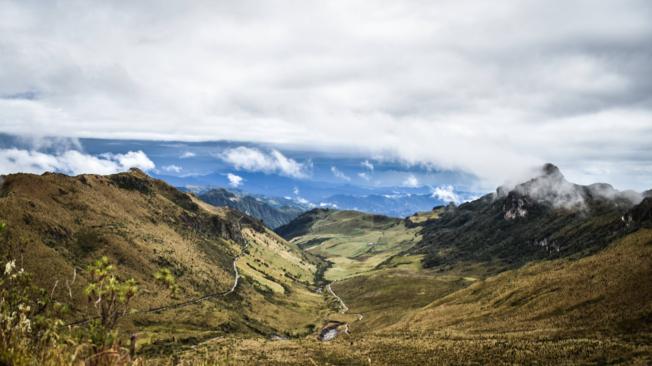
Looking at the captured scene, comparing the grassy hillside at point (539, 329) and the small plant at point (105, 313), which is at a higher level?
the small plant at point (105, 313)

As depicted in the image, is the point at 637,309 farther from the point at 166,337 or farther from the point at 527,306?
the point at 166,337

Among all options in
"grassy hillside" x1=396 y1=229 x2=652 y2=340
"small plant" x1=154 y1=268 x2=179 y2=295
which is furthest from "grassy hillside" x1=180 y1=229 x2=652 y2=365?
"small plant" x1=154 y1=268 x2=179 y2=295

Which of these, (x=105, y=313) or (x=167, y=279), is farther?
(x=167, y=279)

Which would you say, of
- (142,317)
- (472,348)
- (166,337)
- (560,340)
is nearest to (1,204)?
(142,317)

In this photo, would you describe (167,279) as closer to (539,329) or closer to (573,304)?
(539,329)

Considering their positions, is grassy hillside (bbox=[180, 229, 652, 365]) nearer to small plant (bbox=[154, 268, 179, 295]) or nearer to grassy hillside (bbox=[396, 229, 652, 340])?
grassy hillside (bbox=[396, 229, 652, 340])

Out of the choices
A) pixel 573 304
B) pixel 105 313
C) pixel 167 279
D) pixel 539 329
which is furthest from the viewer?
pixel 573 304

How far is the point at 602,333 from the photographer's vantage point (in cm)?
7850

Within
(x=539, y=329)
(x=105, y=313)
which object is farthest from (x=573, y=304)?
(x=105, y=313)

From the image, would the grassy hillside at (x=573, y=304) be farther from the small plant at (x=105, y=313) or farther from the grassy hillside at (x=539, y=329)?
the small plant at (x=105, y=313)

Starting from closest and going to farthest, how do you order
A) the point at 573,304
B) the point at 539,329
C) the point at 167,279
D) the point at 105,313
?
the point at 105,313
the point at 167,279
the point at 539,329
the point at 573,304

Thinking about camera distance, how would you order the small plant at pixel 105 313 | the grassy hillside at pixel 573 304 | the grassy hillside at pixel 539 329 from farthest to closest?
the grassy hillside at pixel 573 304, the grassy hillside at pixel 539 329, the small plant at pixel 105 313

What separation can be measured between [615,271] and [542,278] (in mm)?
30613

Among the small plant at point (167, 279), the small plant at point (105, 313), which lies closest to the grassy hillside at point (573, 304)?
the small plant at point (167, 279)
